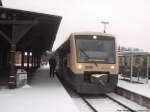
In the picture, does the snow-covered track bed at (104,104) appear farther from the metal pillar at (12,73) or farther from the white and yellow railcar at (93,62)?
the metal pillar at (12,73)

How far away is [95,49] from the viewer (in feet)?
52.9

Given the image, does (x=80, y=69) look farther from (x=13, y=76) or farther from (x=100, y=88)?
(x=13, y=76)

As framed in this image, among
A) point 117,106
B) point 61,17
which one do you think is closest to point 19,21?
point 61,17

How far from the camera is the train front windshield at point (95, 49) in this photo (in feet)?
52.2

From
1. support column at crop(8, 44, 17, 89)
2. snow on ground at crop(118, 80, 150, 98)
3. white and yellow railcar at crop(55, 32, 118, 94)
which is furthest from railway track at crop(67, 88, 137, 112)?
support column at crop(8, 44, 17, 89)

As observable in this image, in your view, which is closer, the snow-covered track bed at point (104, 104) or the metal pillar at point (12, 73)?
the snow-covered track bed at point (104, 104)

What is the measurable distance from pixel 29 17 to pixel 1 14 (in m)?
1.25

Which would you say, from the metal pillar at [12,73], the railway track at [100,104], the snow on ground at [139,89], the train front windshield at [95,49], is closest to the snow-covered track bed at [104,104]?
the railway track at [100,104]

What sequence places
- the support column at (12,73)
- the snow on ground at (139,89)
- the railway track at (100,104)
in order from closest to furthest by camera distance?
the railway track at (100,104) → the snow on ground at (139,89) → the support column at (12,73)

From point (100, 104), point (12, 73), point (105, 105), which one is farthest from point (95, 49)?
point (12, 73)

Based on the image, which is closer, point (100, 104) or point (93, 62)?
point (100, 104)

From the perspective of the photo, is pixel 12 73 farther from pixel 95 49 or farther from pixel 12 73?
pixel 95 49

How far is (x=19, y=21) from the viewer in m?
15.7

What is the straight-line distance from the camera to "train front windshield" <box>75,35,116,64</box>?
15.9 m
